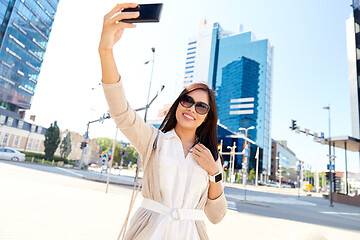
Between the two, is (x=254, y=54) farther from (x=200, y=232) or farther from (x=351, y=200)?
(x=200, y=232)

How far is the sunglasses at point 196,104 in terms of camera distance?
5.92 ft

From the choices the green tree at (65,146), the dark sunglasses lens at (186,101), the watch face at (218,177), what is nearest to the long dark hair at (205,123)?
Answer: the dark sunglasses lens at (186,101)

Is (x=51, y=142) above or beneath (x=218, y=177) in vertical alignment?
above

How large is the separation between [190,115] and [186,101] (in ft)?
0.39

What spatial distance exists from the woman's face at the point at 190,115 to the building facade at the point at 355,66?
120 ft

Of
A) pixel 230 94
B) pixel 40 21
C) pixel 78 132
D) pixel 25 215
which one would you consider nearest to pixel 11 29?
pixel 40 21

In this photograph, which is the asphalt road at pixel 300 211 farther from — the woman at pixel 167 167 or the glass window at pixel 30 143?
the glass window at pixel 30 143

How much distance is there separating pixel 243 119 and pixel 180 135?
9973 cm

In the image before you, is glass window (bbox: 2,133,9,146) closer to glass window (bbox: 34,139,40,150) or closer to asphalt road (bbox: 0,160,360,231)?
glass window (bbox: 34,139,40,150)

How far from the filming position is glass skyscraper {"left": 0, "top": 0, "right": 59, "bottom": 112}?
52.4 m

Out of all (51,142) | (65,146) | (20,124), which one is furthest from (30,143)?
(51,142)

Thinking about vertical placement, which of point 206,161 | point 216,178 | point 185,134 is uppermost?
point 185,134

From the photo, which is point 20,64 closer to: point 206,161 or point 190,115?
point 190,115

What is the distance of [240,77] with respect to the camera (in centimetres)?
10088
